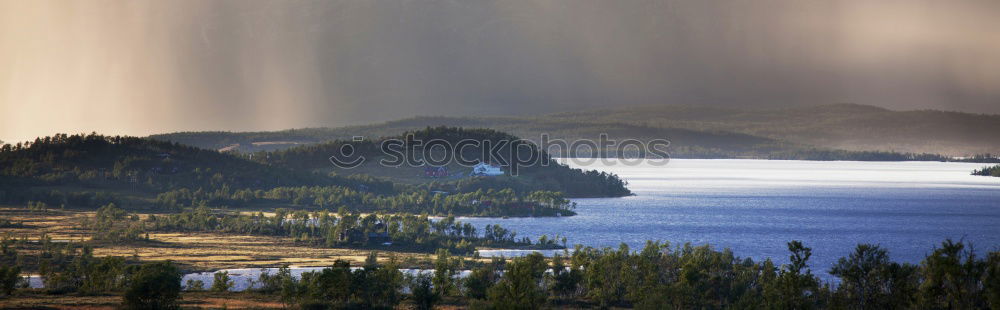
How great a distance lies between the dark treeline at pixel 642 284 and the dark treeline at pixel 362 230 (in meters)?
24.0

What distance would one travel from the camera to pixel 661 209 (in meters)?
148

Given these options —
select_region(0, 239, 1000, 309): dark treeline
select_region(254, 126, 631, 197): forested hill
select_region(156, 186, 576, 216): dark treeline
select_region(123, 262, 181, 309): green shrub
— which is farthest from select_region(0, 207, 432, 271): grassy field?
select_region(254, 126, 631, 197): forested hill

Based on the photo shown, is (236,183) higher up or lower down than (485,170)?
lower down

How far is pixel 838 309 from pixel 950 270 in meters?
5.48

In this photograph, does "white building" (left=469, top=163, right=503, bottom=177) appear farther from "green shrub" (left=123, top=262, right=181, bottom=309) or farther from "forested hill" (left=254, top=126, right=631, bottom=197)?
"green shrub" (left=123, top=262, right=181, bottom=309)

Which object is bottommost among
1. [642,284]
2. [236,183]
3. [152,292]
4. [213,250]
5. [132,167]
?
[152,292]

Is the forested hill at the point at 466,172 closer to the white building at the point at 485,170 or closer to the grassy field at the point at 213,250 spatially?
the white building at the point at 485,170

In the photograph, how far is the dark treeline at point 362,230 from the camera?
300ft

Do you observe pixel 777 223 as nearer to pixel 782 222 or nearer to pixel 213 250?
pixel 782 222

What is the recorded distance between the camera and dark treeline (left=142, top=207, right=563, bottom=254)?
91375 mm

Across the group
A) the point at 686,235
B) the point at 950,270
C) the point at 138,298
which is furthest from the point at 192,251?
the point at 950,270

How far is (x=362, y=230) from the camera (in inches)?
3725

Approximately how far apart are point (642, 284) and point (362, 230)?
40774 mm

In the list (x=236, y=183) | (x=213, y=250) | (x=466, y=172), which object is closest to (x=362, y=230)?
(x=213, y=250)
